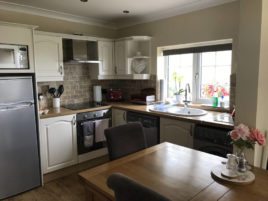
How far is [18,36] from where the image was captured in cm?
234

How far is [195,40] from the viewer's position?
2928mm

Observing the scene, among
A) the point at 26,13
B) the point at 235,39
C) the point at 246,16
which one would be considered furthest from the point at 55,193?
the point at 235,39

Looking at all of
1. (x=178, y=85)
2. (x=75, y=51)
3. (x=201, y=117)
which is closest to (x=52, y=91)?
(x=75, y=51)

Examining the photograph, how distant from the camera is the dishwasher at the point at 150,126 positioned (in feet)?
8.43

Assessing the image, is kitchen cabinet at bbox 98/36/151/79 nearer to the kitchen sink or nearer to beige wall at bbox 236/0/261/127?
the kitchen sink

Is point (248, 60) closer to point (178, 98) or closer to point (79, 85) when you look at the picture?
point (178, 98)

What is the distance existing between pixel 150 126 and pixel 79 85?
1.50m

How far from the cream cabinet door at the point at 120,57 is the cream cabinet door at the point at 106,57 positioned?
76 millimetres

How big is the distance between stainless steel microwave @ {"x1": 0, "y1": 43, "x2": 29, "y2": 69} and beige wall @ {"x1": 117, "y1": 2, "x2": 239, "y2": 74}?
1.91 meters

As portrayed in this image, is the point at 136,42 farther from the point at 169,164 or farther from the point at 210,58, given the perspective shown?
the point at 169,164

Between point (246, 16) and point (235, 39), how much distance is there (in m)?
1.03

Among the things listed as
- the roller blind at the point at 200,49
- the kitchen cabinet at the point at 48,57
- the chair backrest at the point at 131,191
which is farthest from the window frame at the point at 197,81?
the chair backrest at the point at 131,191

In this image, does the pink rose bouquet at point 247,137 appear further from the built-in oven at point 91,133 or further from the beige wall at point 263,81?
the built-in oven at point 91,133

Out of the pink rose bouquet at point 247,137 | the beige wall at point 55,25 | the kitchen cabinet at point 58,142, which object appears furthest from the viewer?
the beige wall at point 55,25
